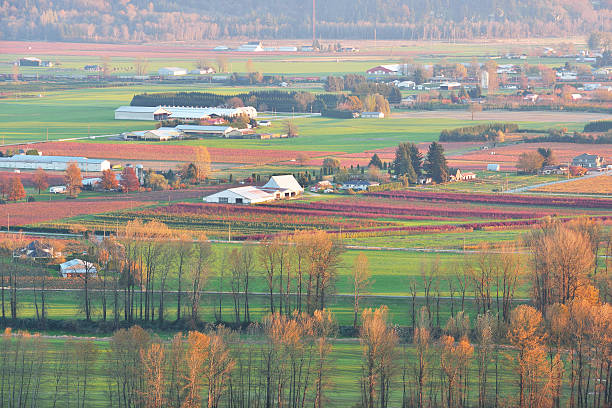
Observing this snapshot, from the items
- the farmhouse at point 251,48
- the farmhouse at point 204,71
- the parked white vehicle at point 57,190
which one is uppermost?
the farmhouse at point 251,48

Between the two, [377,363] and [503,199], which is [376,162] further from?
[377,363]


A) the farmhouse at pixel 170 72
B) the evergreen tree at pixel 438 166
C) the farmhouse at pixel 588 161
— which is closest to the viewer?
the evergreen tree at pixel 438 166

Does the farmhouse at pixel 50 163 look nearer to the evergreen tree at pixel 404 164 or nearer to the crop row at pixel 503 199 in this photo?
the evergreen tree at pixel 404 164

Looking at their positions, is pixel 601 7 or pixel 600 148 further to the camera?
pixel 601 7

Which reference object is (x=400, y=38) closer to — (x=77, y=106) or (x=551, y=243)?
(x=77, y=106)

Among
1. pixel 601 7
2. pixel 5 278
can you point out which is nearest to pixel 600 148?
pixel 5 278

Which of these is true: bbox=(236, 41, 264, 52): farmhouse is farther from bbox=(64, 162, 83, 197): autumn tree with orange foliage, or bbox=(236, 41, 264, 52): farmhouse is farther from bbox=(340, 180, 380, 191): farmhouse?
bbox=(64, 162, 83, 197): autumn tree with orange foliage

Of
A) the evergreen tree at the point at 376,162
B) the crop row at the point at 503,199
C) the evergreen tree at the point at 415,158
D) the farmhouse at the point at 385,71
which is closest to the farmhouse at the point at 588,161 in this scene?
the evergreen tree at the point at 415,158
